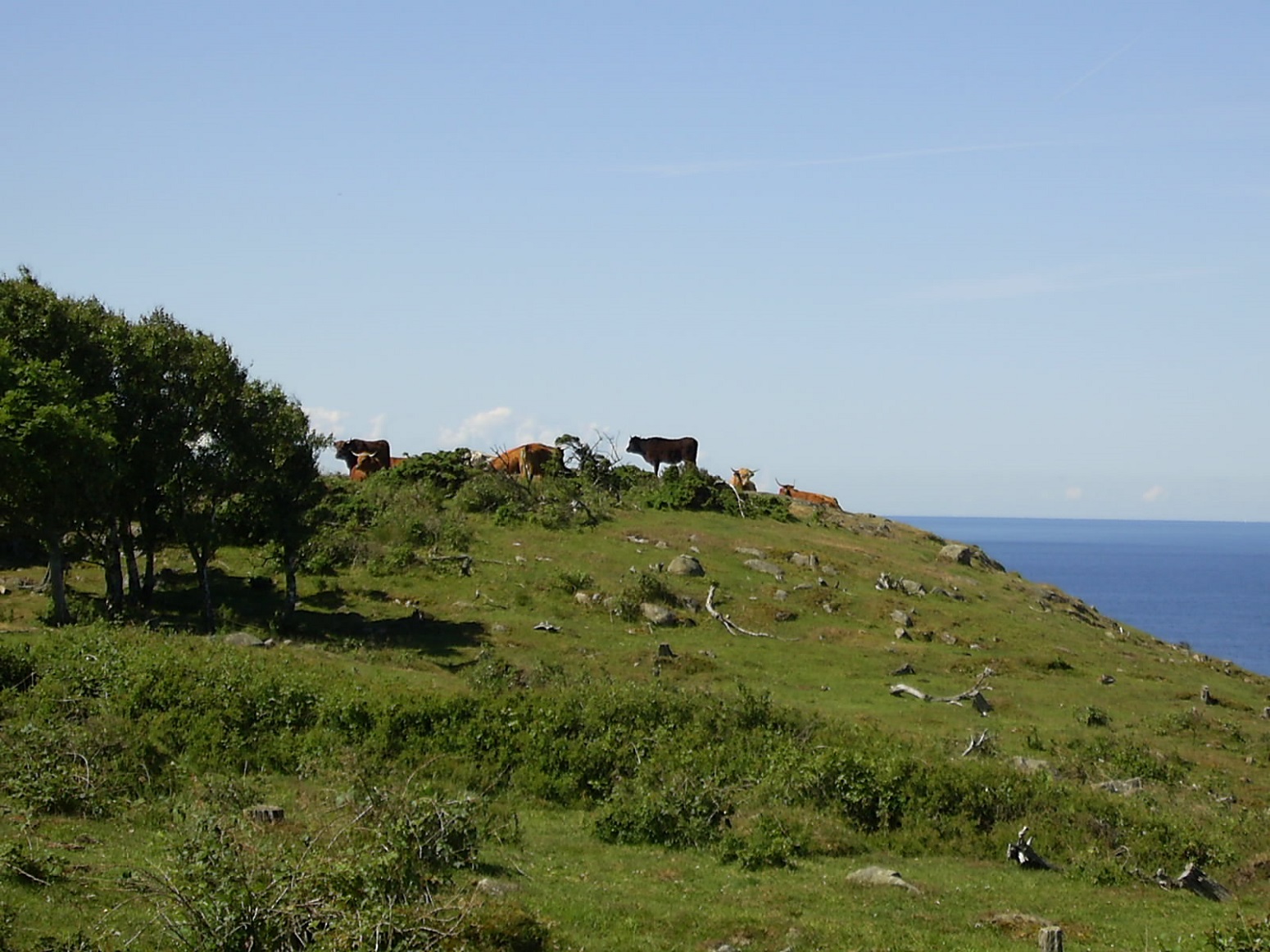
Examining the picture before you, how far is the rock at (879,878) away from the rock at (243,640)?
15.8 metres

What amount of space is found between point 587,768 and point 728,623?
16.2m

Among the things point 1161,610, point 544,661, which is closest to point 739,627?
point 544,661

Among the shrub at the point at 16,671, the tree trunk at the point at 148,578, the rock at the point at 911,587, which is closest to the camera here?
the shrub at the point at 16,671

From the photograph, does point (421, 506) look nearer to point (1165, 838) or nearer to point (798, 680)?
point (798, 680)

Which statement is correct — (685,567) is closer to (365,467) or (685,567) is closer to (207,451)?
(207,451)

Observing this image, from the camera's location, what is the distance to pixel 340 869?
11117 mm

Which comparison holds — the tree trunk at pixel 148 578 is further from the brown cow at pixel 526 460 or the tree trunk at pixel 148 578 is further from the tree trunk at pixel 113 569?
the brown cow at pixel 526 460

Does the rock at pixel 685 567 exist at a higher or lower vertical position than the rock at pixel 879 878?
higher

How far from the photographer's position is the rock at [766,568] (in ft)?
138

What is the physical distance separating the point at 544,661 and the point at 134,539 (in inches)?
477

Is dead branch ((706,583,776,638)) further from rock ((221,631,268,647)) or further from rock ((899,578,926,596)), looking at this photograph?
rock ((221,631,268,647))

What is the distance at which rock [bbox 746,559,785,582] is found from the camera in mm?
42125

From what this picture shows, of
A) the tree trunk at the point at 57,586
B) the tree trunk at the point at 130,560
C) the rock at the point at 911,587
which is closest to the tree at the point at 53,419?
the tree trunk at the point at 57,586

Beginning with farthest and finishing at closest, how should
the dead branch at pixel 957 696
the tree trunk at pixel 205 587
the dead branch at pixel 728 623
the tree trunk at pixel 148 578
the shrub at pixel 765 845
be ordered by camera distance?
the dead branch at pixel 728 623 < the tree trunk at pixel 148 578 < the tree trunk at pixel 205 587 < the dead branch at pixel 957 696 < the shrub at pixel 765 845
